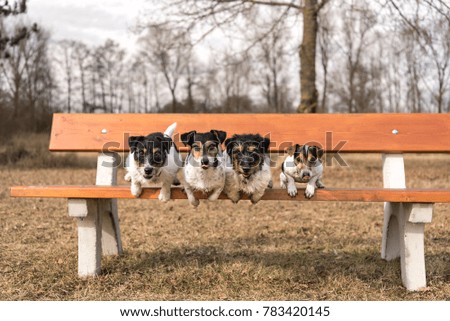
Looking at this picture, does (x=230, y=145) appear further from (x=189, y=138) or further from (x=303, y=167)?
(x=303, y=167)

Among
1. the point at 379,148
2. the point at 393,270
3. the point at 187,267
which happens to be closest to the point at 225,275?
the point at 187,267

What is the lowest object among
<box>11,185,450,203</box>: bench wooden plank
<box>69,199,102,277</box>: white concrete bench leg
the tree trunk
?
<box>69,199,102,277</box>: white concrete bench leg

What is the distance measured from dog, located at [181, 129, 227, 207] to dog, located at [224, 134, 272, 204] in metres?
0.08

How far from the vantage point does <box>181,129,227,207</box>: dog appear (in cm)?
372

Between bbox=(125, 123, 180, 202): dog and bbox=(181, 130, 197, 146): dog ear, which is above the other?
A: bbox=(181, 130, 197, 146): dog ear

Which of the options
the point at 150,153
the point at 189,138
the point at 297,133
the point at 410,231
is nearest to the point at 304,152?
the point at 297,133

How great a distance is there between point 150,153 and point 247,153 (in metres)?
0.73

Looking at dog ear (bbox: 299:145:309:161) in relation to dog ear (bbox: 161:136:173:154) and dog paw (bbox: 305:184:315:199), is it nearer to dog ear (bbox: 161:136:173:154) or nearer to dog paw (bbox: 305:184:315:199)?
dog paw (bbox: 305:184:315:199)

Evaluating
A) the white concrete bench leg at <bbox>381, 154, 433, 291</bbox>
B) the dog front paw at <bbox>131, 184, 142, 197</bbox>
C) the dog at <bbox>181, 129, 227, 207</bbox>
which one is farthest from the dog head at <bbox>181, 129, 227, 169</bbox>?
the white concrete bench leg at <bbox>381, 154, 433, 291</bbox>

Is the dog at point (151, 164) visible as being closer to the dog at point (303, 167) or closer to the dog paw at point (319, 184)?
the dog at point (303, 167)

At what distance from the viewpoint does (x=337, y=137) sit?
16.0 ft

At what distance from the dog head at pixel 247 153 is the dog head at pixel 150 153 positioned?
0.51 m

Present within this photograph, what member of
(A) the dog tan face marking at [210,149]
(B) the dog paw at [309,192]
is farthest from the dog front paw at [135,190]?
(B) the dog paw at [309,192]

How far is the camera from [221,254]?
5.38 m
